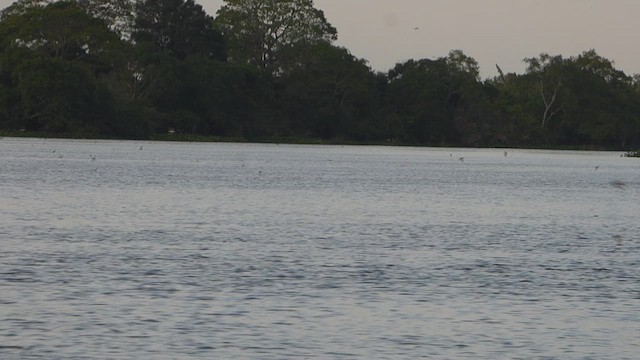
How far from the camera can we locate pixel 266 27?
186 m

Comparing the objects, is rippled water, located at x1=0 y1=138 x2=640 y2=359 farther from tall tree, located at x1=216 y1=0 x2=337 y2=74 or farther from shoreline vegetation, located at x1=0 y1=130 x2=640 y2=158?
tall tree, located at x1=216 y1=0 x2=337 y2=74

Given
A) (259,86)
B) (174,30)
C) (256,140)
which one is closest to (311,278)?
(259,86)

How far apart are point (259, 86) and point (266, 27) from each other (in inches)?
934

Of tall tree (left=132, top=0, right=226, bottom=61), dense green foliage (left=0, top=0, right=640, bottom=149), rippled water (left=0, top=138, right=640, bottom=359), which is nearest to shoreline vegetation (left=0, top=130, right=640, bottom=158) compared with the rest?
dense green foliage (left=0, top=0, right=640, bottom=149)

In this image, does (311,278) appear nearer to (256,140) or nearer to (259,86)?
(259,86)

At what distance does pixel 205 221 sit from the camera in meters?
34.7

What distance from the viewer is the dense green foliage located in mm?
142250

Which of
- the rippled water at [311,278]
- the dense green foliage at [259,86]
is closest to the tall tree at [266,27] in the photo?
the dense green foliage at [259,86]

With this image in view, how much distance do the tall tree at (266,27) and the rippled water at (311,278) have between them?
137487 mm

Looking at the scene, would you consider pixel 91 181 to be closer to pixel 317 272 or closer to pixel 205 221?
pixel 205 221

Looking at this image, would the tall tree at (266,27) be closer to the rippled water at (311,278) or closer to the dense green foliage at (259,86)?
the dense green foliage at (259,86)

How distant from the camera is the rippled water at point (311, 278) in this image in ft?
52.9

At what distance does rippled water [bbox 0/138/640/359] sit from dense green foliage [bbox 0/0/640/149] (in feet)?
320

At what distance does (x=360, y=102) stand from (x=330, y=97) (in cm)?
636
